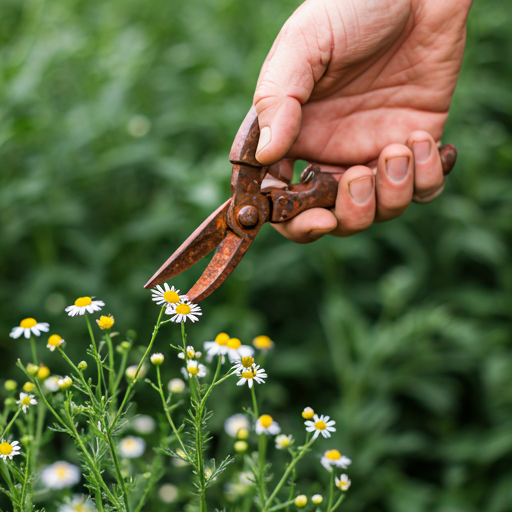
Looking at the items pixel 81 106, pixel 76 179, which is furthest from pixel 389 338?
pixel 81 106

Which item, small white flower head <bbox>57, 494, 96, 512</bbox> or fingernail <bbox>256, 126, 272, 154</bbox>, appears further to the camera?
fingernail <bbox>256, 126, 272, 154</bbox>

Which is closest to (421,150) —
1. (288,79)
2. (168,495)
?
(288,79)

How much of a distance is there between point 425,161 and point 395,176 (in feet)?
0.36

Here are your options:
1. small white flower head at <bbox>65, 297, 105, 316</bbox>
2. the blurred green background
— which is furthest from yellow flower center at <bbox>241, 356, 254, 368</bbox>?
the blurred green background

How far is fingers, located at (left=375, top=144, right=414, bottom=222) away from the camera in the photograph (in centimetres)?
148

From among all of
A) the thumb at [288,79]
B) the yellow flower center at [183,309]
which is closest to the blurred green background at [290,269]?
the thumb at [288,79]

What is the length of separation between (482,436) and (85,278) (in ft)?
5.74

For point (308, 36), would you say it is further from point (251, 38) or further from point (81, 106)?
point (251, 38)

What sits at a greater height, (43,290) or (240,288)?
(43,290)

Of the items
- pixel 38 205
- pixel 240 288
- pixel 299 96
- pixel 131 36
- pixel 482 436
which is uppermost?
pixel 131 36

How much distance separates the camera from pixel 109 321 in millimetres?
870

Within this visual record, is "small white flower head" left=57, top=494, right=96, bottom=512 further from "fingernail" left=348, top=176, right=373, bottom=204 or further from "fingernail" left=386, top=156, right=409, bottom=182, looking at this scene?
"fingernail" left=386, top=156, right=409, bottom=182

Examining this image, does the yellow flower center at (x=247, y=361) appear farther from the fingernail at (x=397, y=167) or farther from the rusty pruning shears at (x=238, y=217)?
the fingernail at (x=397, y=167)

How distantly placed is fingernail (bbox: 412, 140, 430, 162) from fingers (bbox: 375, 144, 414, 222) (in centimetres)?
2
